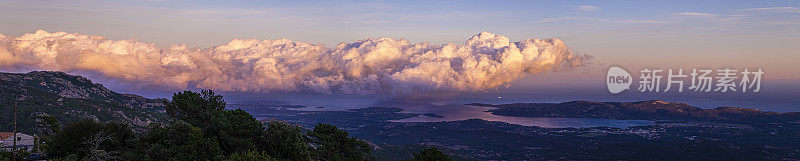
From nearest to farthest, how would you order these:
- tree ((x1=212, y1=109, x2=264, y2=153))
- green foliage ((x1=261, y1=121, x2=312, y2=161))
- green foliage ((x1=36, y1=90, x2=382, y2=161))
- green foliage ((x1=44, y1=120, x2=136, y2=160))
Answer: green foliage ((x1=36, y1=90, x2=382, y2=161)), green foliage ((x1=44, y1=120, x2=136, y2=160)), green foliage ((x1=261, y1=121, x2=312, y2=161)), tree ((x1=212, y1=109, x2=264, y2=153))

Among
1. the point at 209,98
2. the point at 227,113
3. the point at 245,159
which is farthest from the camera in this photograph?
the point at 209,98

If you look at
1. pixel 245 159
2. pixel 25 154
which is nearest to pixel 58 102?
pixel 25 154

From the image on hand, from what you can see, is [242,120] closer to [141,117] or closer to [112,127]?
[112,127]

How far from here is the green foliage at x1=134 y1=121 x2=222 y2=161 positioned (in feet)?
155

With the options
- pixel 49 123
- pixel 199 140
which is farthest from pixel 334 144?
pixel 49 123

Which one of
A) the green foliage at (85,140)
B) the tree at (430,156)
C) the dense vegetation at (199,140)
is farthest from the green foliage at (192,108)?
the tree at (430,156)

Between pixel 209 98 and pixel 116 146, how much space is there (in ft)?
64.0

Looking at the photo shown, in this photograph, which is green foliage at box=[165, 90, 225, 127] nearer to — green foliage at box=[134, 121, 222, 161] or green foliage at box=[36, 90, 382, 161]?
green foliage at box=[36, 90, 382, 161]

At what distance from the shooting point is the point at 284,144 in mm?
56906

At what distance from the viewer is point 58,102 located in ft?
514

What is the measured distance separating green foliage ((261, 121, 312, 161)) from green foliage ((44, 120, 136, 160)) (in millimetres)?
15457

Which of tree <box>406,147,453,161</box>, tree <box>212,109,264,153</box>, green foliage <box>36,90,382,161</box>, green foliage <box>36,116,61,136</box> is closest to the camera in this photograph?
green foliage <box>36,90,382,161</box>

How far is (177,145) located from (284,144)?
12.8 metres

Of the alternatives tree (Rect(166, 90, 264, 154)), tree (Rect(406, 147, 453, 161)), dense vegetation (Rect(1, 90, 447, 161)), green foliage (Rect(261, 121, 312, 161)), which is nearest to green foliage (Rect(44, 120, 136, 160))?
dense vegetation (Rect(1, 90, 447, 161))
